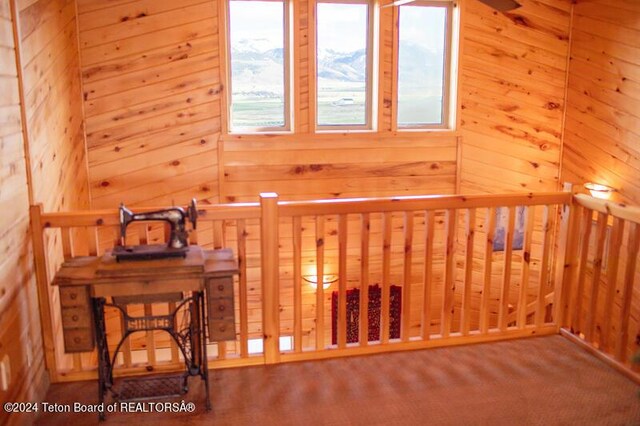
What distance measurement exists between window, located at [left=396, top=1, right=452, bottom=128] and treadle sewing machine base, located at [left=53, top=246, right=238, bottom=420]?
10.4ft

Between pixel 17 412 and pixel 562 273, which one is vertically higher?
pixel 562 273

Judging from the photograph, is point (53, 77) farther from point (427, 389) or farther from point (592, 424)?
point (592, 424)

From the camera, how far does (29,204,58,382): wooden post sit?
275 cm

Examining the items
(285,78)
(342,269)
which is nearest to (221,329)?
(342,269)

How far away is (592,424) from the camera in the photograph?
102 inches

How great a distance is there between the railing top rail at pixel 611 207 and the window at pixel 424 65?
2.35 meters

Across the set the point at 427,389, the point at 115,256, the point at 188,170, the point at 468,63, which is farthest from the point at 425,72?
the point at 115,256

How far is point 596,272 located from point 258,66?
3.18 m

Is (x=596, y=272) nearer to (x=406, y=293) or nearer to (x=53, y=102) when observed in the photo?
(x=406, y=293)

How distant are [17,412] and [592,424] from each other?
238cm

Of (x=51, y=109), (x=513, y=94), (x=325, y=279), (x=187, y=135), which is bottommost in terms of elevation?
(x=325, y=279)

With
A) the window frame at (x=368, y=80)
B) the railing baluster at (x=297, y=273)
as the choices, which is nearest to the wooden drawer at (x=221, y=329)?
the railing baluster at (x=297, y=273)

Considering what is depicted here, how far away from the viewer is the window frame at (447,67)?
524cm

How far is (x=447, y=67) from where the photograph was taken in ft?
17.9
